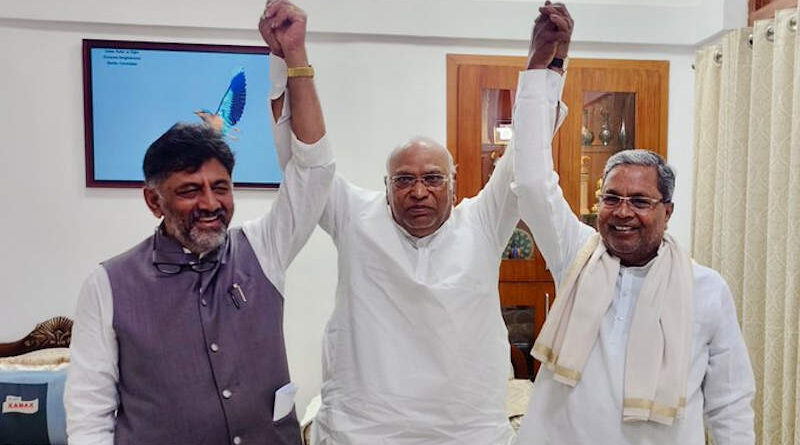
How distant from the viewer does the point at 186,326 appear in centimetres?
126

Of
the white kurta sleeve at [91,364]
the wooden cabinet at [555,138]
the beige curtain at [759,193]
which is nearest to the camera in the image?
the white kurta sleeve at [91,364]

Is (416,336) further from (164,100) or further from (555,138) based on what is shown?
(164,100)

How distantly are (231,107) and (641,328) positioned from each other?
7.87 feet

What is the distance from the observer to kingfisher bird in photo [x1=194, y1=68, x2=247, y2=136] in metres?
3.04

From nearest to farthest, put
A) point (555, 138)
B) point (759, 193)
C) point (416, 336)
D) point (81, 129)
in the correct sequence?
point (416, 336)
point (759, 193)
point (81, 129)
point (555, 138)

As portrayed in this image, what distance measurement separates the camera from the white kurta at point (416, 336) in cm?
154

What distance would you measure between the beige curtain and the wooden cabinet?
336 mm

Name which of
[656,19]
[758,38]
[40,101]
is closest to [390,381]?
[758,38]

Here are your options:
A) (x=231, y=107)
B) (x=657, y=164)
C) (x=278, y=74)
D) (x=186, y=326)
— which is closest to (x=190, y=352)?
(x=186, y=326)

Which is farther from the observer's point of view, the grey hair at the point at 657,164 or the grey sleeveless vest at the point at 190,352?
the grey hair at the point at 657,164

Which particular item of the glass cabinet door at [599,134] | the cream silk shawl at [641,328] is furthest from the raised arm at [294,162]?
the glass cabinet door at [599,134]

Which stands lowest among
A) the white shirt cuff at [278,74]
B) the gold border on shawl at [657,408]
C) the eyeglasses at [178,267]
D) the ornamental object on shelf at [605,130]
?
the gold border on shawl at [657,408]

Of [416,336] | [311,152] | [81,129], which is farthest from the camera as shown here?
[81,129]

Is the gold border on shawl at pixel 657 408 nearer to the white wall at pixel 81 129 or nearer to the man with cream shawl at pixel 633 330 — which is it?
the man with cream shawl at pixel 633 330
